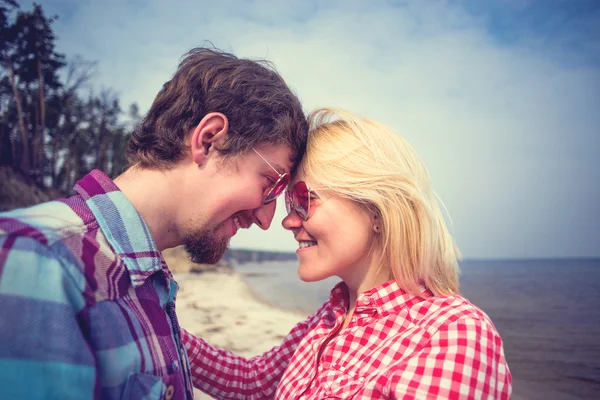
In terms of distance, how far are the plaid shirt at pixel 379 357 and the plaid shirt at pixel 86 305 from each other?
0.88m

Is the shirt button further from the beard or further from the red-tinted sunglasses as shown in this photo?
the red-tinted sunglasses

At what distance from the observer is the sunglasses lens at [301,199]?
275 centimetres

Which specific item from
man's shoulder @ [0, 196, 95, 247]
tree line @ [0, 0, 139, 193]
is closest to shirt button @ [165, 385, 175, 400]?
man's shoulder @ [0, 196, 95, 247]

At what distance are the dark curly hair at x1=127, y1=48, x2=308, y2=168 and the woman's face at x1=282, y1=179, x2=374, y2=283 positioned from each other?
0.49 m

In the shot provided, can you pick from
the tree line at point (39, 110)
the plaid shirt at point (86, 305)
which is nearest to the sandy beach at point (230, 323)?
the plaid shirt at point (86, 305)

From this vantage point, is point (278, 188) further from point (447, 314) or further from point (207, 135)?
point (447, 314)

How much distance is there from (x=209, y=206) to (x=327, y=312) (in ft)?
3.86

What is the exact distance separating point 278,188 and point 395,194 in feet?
2.62

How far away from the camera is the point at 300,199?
2791mm

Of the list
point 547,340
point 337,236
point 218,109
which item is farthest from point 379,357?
point 547,340

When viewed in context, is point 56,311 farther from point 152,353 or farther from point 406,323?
point 406,323

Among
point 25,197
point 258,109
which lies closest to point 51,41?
point 25,197

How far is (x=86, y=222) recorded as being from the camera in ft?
5.19

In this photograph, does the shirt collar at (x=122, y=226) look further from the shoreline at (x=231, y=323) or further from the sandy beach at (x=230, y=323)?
the shoreline at (x=231, y=323)
